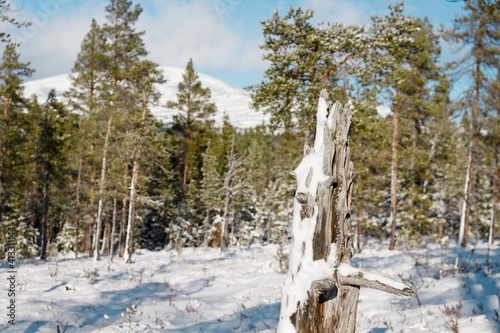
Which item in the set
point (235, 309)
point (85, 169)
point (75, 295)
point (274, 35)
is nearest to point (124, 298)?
point (75, 295)

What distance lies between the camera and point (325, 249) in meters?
3.75

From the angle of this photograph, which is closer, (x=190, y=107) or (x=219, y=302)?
(x=219, y=302)

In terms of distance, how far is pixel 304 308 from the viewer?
144 inches

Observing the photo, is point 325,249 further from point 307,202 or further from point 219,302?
point 219,302

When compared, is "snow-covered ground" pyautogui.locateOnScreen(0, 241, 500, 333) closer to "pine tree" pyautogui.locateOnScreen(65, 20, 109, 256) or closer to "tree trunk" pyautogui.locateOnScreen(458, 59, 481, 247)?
"tree trunk" pyautogui.locateOnScreen(458, 59, 481, 247)

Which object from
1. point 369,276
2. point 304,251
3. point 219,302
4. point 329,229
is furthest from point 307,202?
point 219,302

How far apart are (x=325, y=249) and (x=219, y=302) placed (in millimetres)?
8226

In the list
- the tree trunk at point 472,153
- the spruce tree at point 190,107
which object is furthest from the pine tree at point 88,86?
the tree trunk at point 472,153

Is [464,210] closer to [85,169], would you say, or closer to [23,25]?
[23,25]

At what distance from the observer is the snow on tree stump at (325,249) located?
142 inches

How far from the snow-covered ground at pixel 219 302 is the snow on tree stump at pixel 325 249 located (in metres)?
4.15

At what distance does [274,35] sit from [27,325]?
10192mm

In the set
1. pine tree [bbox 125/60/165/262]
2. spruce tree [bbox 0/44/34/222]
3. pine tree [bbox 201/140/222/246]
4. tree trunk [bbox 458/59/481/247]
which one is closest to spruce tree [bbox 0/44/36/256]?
spruce tree [bbox 0/44/34/222]

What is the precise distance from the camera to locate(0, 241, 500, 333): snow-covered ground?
300 inches
